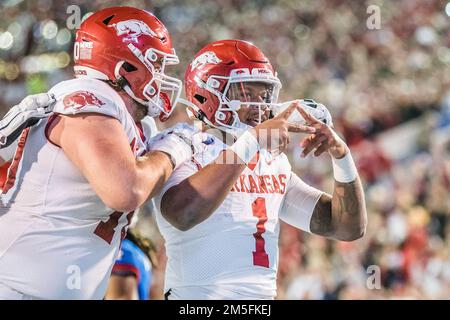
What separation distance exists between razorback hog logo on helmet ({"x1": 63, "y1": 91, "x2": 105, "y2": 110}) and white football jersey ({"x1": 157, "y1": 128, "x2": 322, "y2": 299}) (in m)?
0.42

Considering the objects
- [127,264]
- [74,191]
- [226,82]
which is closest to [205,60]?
[226,82]

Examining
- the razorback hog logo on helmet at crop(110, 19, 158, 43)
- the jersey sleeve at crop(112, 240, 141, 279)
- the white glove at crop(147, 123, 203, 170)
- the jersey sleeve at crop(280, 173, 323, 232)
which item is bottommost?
the jersey sleeve at crop(112, 240, 141, 279)

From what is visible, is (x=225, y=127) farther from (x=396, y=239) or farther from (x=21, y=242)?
(x=396, y=239)

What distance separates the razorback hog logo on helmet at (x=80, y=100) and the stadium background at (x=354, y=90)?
3.12m

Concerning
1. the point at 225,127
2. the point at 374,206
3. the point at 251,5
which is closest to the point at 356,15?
the point at 251,5

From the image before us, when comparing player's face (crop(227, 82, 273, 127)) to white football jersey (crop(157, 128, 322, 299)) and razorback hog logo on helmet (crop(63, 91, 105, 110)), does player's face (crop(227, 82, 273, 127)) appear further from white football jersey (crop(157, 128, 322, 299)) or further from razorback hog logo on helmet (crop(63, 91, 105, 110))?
razorback hog logo on helmet (crop(63, 91, 105, 110))

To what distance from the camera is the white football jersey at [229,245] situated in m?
2.84

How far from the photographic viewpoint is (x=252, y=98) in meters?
3.06

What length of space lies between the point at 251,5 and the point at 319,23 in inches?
22.7

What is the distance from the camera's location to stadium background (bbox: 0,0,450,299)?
618cm

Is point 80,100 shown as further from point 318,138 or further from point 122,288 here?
point 122,288

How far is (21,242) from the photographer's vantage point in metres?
2.56

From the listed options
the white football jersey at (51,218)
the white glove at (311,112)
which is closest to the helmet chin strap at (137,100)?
the white football jersey at (51,218)

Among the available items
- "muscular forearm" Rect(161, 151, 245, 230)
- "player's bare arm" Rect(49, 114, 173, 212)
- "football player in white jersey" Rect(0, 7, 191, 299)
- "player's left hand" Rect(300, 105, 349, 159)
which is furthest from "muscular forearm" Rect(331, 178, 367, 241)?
"player's bare arm" Rect(49, 114, 173, 212)
